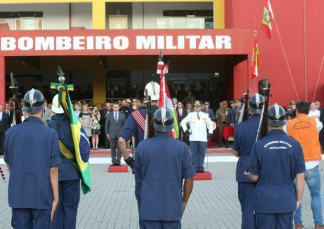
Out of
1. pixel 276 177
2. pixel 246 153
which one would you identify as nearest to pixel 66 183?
pixel 246 153

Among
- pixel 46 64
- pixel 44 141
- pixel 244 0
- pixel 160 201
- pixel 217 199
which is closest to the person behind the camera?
pixel 160 201

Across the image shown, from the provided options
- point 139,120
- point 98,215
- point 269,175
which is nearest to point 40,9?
point 98,215

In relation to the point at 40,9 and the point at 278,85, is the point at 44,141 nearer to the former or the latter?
the point at 278,85

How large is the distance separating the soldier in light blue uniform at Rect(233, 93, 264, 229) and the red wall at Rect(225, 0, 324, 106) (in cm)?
1820

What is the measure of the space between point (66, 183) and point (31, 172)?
4.65 feet

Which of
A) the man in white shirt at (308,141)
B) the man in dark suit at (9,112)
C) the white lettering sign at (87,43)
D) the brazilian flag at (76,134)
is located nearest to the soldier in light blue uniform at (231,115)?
the white lettering sign at (87,43)

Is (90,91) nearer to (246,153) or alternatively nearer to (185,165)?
(246,153)

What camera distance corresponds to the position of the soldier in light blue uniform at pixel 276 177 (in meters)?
5.78

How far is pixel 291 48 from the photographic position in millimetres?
25500

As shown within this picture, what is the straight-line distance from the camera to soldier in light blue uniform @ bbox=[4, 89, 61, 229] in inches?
222

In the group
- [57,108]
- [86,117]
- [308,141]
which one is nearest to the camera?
[57,108]

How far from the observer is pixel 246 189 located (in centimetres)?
721

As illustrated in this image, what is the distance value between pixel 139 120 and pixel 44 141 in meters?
1.84

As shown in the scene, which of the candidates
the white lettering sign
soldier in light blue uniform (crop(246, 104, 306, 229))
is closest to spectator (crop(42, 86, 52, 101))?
the white lettering sign
